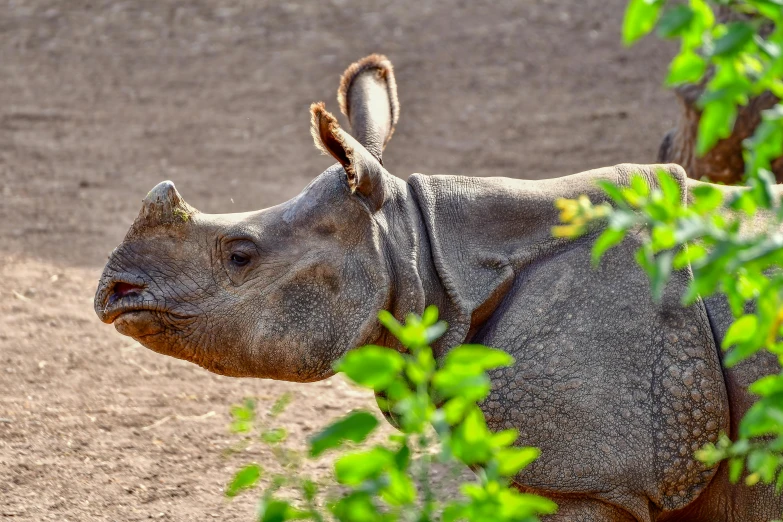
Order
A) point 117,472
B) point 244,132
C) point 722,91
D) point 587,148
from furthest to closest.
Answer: point 244,132
point 587,148
point 117,472
point 722,91

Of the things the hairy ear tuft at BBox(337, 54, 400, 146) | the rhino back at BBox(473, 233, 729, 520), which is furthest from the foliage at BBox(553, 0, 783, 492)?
the hairy ear tuft at BBox(337, 54, 400, 146)

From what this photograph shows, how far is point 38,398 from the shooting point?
6.37 m

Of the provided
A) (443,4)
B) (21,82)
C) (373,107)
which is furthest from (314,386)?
(443,4)

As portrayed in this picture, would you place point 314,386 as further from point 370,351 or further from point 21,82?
point 21,82

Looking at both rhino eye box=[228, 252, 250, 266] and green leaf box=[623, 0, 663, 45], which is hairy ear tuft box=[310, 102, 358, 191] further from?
green leaf box=[623, 0, 663, 45]

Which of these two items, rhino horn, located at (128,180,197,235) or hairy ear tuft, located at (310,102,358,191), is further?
rhino horn, located at (128,180,197,235)

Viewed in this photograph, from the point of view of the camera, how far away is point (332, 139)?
3.94 metres

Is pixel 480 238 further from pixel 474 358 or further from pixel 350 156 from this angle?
pixel 474 358

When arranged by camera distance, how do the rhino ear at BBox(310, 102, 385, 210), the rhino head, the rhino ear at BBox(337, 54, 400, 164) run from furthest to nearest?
the rhino ear at BBox(337, 54, 400, 164) < the rhino head < the rhino ear at BBox(310, 102, 385, 210)

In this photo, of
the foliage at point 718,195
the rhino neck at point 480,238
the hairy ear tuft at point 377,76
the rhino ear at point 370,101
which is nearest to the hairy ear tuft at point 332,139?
the rhino neck at point 480,238

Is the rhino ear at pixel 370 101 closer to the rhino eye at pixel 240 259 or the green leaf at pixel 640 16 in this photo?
the rhino eye at pixel 240 259

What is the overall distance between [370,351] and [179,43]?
11928 millimetres

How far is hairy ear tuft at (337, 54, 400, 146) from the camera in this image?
4840 mm

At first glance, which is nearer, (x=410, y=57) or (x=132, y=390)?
(x=132, y=390)
